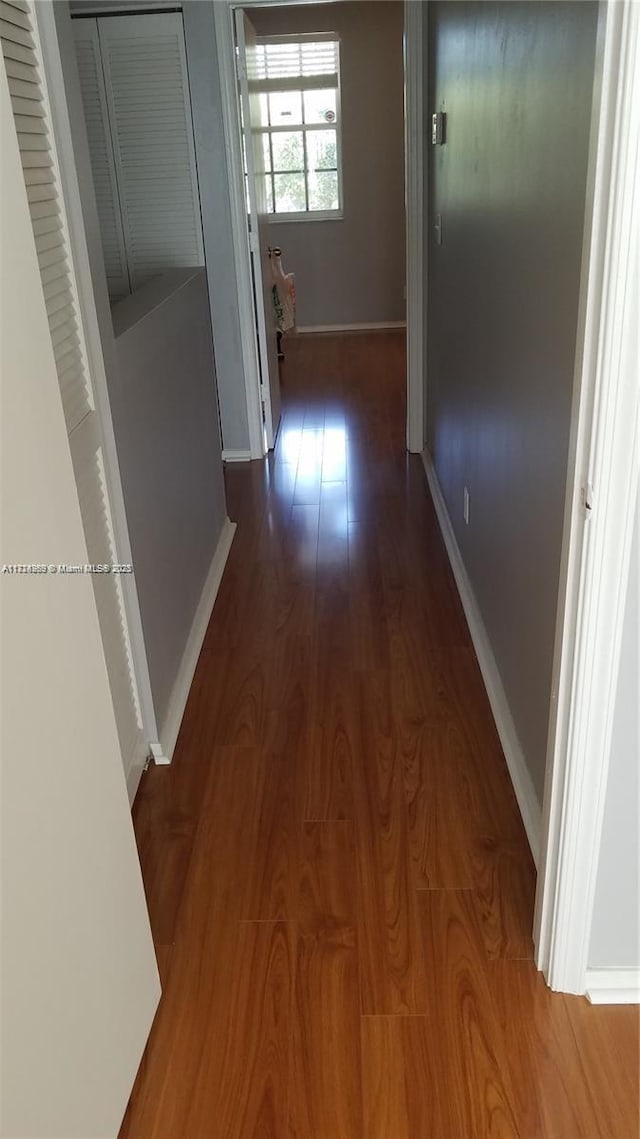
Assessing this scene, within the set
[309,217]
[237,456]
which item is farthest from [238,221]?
[309,217]

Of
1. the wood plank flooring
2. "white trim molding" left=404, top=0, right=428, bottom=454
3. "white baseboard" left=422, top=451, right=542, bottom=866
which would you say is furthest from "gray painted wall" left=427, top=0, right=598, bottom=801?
"white trim molding" left=404, top=0, right=428, bottom=454

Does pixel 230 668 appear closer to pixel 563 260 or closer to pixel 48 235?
pixel 48 235

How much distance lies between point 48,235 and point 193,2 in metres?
2.68

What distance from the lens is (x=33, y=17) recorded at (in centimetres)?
150

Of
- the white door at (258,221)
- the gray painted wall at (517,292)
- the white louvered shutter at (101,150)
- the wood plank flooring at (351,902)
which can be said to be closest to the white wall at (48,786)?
the wood plank flooring at (351,902)

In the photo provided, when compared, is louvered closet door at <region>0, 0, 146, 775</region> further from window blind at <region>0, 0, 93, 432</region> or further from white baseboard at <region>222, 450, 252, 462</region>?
white baseboard at <region>222, 450, 252, 462</region>

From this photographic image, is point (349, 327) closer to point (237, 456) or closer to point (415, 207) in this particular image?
point (237, 456)

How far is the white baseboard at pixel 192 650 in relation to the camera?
7.33 ft

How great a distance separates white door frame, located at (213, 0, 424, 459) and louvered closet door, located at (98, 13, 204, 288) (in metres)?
0.17

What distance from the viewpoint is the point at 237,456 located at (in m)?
4.43

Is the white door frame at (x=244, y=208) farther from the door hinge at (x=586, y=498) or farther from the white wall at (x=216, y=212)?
the door hinge at (x=586, y=498)

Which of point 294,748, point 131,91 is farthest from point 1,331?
point 131,91

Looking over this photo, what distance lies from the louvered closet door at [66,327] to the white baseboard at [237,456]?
251 cm

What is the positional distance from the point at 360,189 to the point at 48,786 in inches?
264
